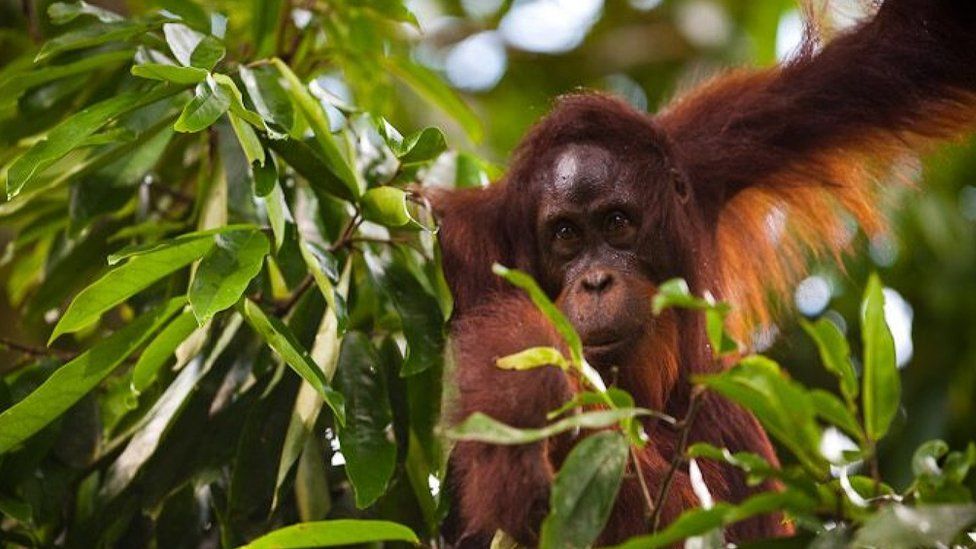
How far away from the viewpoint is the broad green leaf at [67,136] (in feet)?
10.9

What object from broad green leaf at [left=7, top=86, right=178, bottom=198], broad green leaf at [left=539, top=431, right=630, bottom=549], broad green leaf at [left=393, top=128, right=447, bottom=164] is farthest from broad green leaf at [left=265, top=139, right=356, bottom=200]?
broad green leaf at [left=539, top=431, right=630, bottom=549]

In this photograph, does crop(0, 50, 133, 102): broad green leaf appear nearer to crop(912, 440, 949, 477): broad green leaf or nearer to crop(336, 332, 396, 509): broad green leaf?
crop(336, 332, 396, 509): broad green leaf

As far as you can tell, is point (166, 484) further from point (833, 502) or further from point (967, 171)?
point (967, 171)

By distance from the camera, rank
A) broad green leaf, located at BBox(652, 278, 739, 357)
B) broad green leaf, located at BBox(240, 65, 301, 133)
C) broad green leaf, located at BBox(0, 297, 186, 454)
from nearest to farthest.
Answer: broad green leaf, located at BBox(652, 278, 739, 357) < broad green leaf, located at BBox(0, 297, 186, 454) < broad green leaf, located at BBox(240, 65, 301, 133)

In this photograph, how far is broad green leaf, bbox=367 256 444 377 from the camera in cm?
365

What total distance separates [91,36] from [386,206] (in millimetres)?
1105

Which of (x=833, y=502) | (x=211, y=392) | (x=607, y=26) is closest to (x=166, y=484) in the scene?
(x=211, y=392)

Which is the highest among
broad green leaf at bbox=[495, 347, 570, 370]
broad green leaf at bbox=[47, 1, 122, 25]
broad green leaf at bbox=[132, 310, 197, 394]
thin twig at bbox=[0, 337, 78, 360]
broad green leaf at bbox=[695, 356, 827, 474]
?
broad green leaf at bbox=[695, 356, 827, 474]

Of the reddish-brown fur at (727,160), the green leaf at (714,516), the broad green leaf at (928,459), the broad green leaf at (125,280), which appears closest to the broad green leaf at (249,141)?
the broad green leaf at (125,280)

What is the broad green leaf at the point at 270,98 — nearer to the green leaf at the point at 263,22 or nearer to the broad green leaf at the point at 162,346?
the broad green leaf at the point at 162,346

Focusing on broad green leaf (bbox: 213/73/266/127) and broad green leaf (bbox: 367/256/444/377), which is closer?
broad green leaf (bbox: 213/73/266/127)

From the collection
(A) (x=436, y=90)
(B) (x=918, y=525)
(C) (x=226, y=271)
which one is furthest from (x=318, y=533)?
(A) (x=436, y=90)

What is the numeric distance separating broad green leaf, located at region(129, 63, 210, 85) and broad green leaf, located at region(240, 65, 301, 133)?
0.23 meters

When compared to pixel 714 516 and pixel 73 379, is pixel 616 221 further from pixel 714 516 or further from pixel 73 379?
pixel 714 516
